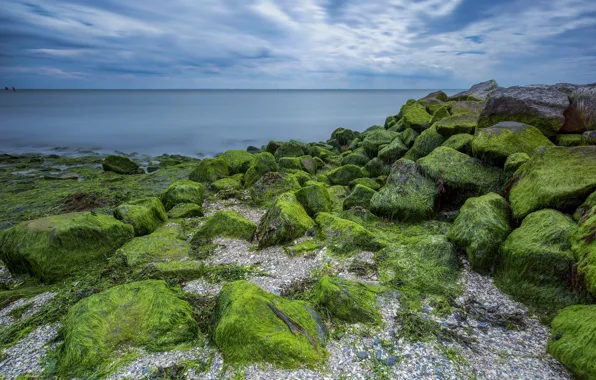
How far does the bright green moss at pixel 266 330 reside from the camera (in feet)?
17.4

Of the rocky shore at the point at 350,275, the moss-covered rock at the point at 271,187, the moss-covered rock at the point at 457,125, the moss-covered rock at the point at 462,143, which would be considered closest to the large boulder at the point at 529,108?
the rocky shore at the point at 350,275

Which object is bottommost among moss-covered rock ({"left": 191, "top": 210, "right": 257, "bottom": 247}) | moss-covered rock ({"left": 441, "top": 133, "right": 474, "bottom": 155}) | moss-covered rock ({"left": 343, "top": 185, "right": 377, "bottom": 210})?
moss-covered rock ({"left": 191, "top": 210, "right": 257, "bottom": 247})

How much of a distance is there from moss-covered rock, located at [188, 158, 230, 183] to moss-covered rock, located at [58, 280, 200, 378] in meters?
11.9

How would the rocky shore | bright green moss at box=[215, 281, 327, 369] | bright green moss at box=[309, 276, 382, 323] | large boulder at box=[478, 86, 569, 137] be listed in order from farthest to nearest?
large boulder at box=[478, 86, 569, 137] < bright green moss at box=[309, 276, 382, 323] < the rocky shore < bright green moss at box=[215, 281, 327, 369]

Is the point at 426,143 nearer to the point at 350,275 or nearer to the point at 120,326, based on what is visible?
the point at 350,275

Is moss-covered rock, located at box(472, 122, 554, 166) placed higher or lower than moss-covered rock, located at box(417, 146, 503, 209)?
higher

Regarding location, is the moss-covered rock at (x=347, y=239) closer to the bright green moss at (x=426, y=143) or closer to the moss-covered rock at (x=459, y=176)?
the moss-covered rock at (x=459, y=176)

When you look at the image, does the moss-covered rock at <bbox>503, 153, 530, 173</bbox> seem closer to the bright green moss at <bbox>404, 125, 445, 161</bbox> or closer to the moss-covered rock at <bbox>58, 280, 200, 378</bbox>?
the bright green moss at <bbox>404, 125, 445, 161</bbox>

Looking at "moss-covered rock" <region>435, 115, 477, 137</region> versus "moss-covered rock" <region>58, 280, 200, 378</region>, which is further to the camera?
"moss-covered rock" <region>435, 115, 477, 137</region>

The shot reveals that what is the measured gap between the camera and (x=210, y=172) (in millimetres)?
18531

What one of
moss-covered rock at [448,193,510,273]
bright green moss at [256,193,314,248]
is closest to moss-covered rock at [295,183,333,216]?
bright green moss at [256,193,314,248]

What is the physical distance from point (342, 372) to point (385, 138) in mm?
17041

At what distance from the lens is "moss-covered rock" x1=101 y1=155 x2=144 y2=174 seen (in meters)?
22.9

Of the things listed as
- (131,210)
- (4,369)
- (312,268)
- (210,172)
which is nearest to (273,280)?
(312,268)
